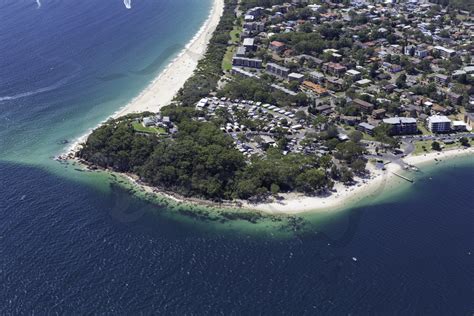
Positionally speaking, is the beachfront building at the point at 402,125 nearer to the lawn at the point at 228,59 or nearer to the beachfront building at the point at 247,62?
the beachfront building at the point at 247,62

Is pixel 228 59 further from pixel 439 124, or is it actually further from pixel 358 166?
pixel 358 166

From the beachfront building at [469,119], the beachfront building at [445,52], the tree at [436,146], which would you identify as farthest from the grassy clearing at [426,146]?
the beachfront building at [445,52]

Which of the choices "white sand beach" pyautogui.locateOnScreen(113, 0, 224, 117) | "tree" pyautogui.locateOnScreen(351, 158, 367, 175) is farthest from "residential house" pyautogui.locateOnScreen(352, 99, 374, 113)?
"white sand beach" pyautogui.locateOnScreen(113, 0, 224, 117)

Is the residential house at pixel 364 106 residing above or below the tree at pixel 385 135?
above

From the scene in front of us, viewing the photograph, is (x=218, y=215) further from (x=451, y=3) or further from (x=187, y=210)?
(x=451, y=3)

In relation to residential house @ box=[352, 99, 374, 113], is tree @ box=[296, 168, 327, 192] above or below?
below

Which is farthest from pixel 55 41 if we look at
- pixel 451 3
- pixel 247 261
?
pixel 451 3

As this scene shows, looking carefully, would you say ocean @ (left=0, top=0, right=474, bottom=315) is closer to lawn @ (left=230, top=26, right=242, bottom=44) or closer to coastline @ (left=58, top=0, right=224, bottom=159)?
coastline @ (left=58, top=0, right=224, bottom=159)
